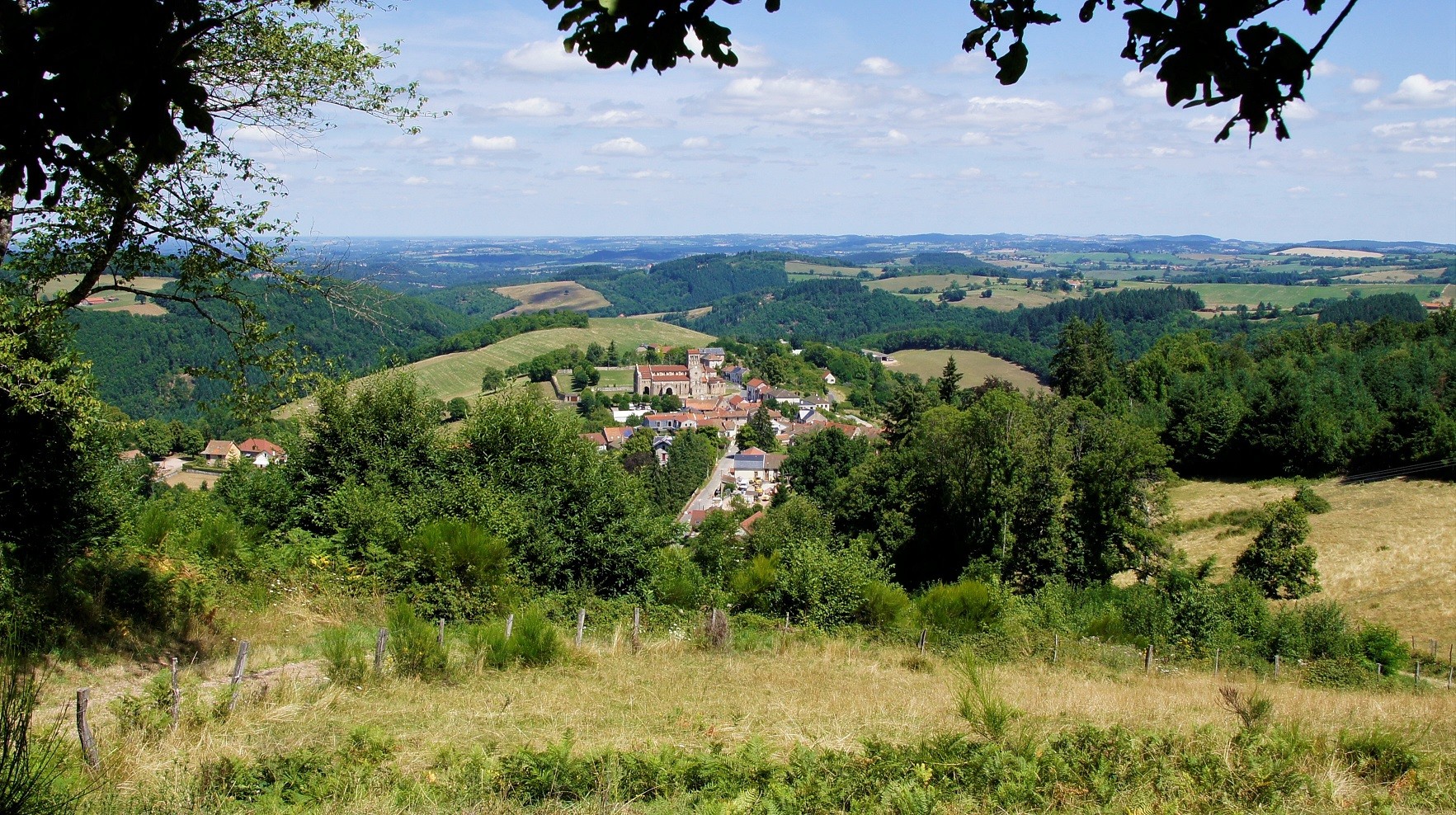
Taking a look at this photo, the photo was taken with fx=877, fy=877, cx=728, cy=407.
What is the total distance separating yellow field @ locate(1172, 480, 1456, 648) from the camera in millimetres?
27922

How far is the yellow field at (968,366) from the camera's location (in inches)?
4203

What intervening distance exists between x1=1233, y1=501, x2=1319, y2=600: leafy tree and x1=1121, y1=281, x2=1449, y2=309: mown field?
145867 millimetres

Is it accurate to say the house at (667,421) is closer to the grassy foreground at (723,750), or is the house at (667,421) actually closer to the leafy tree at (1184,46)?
the grassy foreground at (723,750)

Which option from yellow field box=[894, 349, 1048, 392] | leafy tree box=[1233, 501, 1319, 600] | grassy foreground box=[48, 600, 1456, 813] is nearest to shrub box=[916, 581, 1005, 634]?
grassy foreground box=[48, 600, 1456, 813]

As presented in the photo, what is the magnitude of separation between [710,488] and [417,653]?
64705mm

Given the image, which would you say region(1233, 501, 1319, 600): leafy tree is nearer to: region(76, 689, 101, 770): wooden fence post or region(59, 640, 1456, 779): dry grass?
region(59, 640, 1456, 779): dry grass

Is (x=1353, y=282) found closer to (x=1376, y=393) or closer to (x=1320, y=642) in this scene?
(x=1376, y=393)

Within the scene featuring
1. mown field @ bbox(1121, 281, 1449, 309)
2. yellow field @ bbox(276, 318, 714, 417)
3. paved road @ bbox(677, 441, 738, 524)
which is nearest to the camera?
paved road @ bbox(677, 441, 738, 524)

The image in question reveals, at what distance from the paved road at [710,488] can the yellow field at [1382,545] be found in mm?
31150

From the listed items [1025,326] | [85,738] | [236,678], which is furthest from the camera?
[1025,326]

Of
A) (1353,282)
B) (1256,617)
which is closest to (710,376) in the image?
(1256,617)

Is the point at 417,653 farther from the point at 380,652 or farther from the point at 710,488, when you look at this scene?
the point at 710,488

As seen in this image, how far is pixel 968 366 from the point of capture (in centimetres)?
12188

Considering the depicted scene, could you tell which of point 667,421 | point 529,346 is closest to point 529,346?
point 529,346
